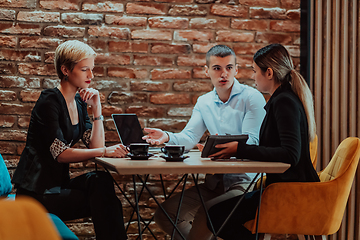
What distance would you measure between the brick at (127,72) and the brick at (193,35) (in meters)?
0.38

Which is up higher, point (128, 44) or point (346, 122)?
point (128, 44)

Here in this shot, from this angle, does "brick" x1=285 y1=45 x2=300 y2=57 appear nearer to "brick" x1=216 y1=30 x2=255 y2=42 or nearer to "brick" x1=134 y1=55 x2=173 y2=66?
"brick" x1=216 y1=30 x2=255 y2=42

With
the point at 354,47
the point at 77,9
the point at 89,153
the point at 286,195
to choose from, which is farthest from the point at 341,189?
the point at 77,9

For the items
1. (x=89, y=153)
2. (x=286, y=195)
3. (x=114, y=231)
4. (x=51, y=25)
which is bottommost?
(x=114, y=231)

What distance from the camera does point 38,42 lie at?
262 centimetres

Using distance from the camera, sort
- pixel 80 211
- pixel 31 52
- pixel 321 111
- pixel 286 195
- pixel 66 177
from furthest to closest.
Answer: pixel 321 111 < pixel 31 52 < pixel 66 177 < pixel 80 211 < pixel 286 195

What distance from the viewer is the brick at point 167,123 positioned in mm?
2734

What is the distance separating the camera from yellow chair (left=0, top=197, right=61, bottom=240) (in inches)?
21.9

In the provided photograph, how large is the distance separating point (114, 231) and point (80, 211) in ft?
0.84

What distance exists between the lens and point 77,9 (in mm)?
2664

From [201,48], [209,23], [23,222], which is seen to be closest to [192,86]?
[201,48]

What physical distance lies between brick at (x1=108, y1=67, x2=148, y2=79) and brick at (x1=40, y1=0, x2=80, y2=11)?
53cm

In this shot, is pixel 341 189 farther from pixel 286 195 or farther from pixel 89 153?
pixel 89 153

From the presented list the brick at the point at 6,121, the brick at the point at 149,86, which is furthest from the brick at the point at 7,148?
the brick at the point at 149,86
